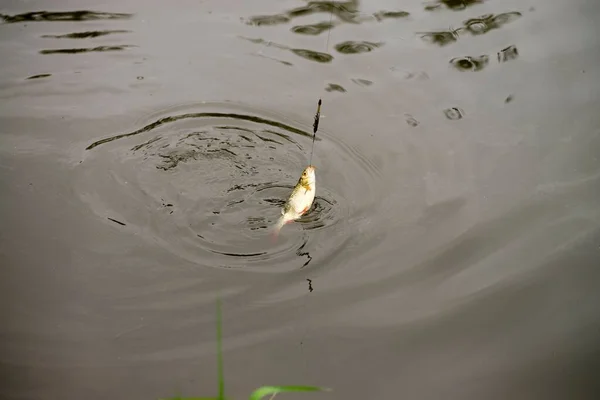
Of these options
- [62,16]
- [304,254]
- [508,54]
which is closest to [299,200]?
[304,254]

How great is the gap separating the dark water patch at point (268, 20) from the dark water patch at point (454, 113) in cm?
158

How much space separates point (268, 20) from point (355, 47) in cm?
75

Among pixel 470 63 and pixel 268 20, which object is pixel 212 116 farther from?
pixel 470 63

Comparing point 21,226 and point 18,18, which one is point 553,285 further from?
point 18,18

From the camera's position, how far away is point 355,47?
4836 millimetres

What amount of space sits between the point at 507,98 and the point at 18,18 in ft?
11.9

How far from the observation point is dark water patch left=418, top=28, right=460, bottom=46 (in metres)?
4.84

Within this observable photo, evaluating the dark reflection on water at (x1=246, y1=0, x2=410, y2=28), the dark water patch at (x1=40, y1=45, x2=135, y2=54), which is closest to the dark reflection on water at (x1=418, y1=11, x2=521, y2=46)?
the dark reflection on water at (x1=246, y1=0, x2=410, y2=28)

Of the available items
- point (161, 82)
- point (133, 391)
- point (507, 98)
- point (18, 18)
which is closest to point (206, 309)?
point (133, 391)

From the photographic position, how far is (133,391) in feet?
8.61

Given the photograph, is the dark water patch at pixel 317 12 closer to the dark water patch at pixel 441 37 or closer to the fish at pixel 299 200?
the dark water patch at pixel 441 37

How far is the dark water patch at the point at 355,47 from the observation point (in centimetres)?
480

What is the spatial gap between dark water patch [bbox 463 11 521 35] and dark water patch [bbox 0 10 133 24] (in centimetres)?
262

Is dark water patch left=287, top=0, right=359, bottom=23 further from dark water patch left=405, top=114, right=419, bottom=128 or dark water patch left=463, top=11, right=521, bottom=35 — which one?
dark water patch left=405, top=114, right=419, bottom=128
